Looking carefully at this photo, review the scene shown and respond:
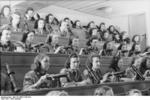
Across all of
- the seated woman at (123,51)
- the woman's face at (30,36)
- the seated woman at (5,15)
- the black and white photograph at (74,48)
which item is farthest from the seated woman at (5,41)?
the seated woman at (123,51)

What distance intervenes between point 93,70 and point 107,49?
0.33m

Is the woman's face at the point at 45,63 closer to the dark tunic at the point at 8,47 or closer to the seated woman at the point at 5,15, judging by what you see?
the dark tunic at the point at 8,47

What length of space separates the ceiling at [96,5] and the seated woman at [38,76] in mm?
634

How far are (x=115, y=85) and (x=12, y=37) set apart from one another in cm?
68

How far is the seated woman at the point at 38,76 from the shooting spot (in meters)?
1.12

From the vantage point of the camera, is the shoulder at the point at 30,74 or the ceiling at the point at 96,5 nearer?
the shoulder at the point at 30,74

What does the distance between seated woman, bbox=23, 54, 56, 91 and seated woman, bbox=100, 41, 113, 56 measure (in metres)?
0.60

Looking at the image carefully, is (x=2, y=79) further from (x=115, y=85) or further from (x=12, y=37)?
(x=115, y=85)

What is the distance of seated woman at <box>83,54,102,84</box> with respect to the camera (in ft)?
4.70

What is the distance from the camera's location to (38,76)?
119 centimetres

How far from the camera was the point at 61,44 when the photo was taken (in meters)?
1.59

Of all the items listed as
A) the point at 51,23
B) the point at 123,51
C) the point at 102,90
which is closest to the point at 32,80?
the point at 102,90

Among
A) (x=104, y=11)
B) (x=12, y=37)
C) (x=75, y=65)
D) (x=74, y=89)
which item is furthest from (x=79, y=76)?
(x=104, y=11)

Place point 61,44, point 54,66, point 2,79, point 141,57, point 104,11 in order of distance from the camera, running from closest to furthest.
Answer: point 2,79
point 54,66
point 61,44
point 141,57
point 104,11
